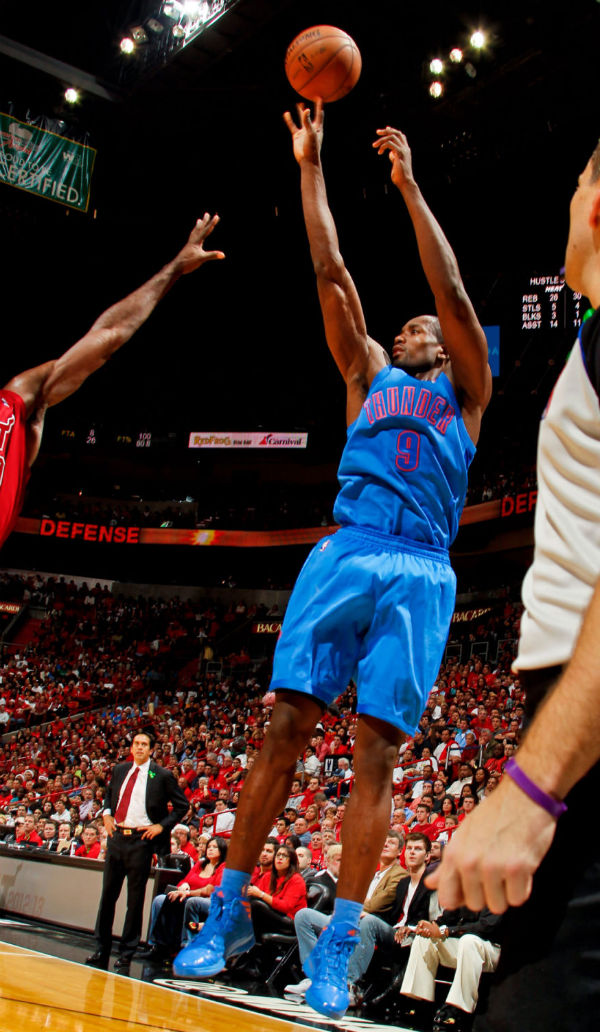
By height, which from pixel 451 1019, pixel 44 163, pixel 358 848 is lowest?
pixel 451 1019

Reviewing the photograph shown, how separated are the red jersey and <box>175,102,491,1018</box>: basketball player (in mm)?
1396

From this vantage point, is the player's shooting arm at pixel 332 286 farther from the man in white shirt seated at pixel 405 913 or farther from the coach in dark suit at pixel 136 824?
the coach in dark suit at pixel 136 824

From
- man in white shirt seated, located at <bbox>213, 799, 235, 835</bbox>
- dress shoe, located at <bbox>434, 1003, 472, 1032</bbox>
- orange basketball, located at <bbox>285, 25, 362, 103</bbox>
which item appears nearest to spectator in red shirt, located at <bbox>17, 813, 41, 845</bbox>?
man in white shirt seated, located at <bbox>213, 799, 235, 835</bbox>

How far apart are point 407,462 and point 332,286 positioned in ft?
2.42

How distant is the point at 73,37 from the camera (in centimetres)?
1463

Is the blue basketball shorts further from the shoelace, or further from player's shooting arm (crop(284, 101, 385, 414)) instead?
player's shooting arm (crop(284, 101, 385, 414))

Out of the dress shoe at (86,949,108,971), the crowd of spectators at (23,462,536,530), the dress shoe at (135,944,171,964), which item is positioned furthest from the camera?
the crowd of spectators at (23,462,536,530)

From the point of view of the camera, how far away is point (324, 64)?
3.60 metres

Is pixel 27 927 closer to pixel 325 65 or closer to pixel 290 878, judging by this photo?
pixel 290 878

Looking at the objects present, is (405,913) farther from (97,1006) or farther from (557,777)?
(557,777)

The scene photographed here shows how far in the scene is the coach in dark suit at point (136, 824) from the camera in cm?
753

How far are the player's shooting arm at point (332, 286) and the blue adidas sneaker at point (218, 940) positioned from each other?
1723mm

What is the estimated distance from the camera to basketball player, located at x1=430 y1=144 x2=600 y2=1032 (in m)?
1.03

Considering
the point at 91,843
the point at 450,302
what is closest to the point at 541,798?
the point at 450,302
